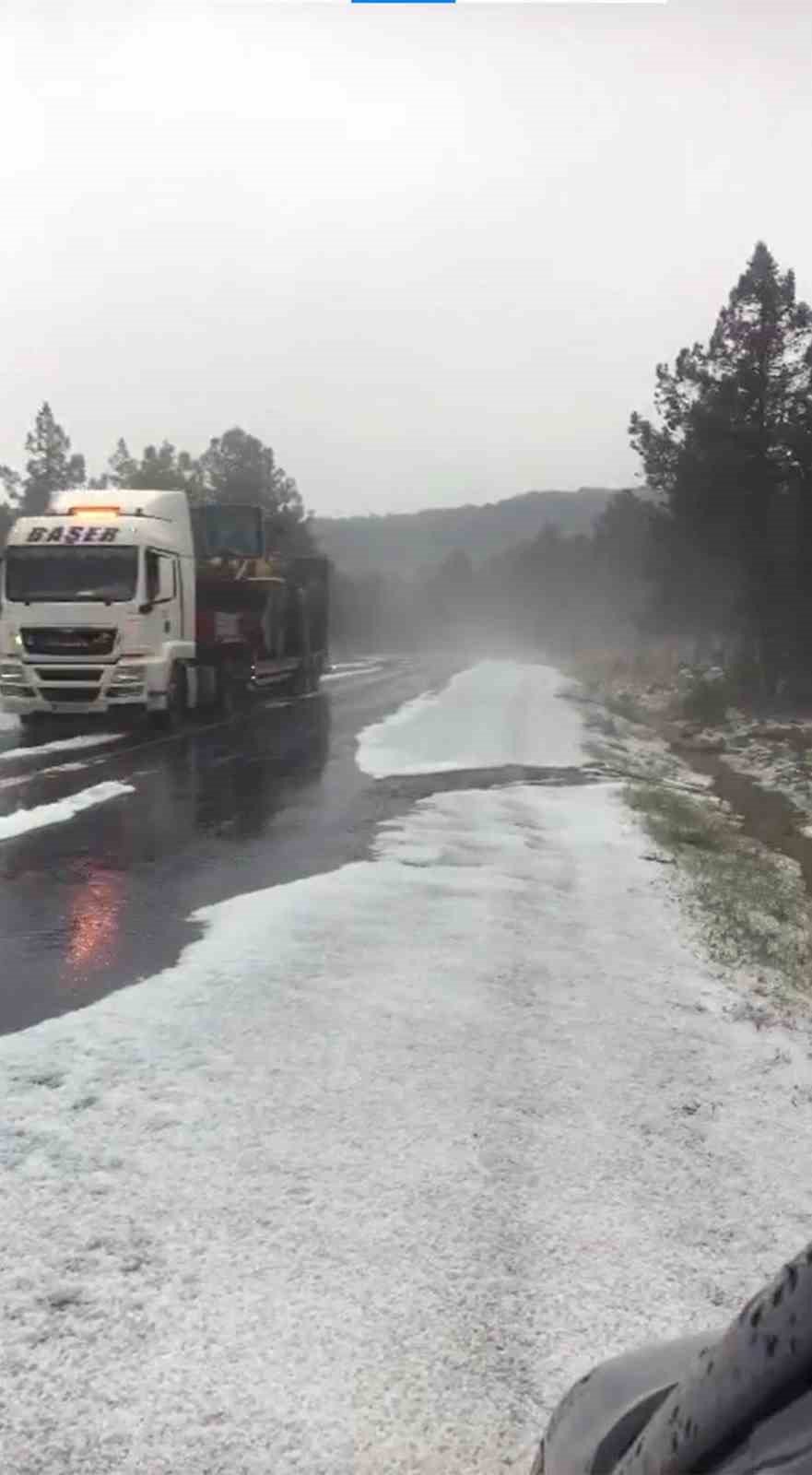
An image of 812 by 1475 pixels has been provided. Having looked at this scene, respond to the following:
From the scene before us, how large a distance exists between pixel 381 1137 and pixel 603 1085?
104 cm

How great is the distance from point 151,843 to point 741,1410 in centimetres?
860

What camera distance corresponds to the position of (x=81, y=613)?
1636 cm

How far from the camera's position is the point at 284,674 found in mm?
25281

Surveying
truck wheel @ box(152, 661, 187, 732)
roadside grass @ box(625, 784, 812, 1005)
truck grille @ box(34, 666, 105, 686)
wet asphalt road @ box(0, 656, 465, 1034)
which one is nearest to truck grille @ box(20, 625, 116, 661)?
truck grille @ box(34, 666, 105, 686)

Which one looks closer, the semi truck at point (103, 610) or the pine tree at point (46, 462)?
the semi truck at point (103, 610)

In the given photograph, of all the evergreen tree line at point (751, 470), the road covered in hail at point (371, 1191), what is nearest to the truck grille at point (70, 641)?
the road covered in hail at point (371, 1191)

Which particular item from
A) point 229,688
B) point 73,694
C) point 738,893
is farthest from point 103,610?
point 738,893

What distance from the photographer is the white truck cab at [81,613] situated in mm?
16375

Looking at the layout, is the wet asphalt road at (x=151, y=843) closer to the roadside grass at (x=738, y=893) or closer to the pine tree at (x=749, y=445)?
the roadside grass at (x=738, y=893)

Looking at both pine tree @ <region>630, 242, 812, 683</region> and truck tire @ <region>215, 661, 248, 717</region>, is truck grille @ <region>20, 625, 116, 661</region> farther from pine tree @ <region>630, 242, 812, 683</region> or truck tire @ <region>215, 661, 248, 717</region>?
pine tree @ <region>630, 242, 812, 683</region>

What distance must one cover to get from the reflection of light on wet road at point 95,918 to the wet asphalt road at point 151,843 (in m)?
0.01

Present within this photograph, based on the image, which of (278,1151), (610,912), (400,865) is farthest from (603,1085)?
(400,865)

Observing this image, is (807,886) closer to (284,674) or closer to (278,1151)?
(278,1151)

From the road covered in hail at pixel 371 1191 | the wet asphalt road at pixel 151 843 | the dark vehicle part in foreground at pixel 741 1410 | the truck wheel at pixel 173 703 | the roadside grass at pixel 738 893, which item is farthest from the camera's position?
the truck wheel at pixel 173 703
